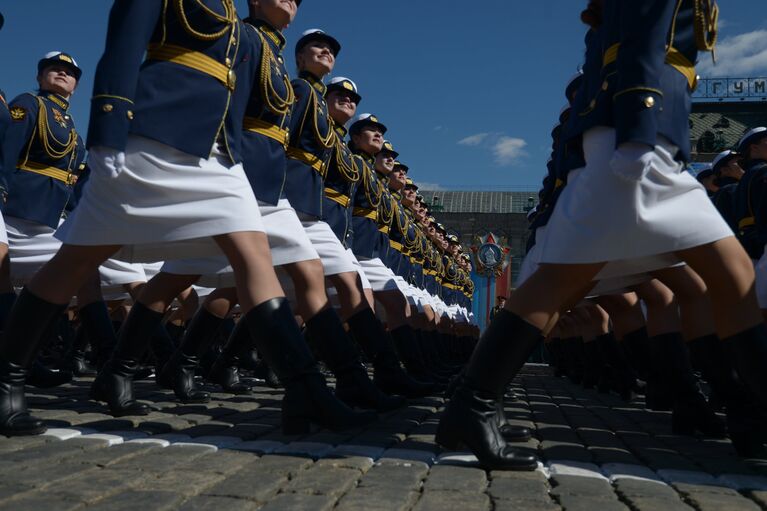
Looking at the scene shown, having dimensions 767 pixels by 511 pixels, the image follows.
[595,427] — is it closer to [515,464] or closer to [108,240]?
[515,464]

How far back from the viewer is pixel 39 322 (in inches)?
129

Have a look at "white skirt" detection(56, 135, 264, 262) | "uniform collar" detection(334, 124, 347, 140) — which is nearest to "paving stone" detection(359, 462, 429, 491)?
"white skirt" detection(56, 135, 264, 262)

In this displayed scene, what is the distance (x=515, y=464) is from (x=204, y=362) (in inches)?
188

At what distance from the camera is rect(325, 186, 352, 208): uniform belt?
5.91 meters

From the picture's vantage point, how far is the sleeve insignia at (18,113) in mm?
5629

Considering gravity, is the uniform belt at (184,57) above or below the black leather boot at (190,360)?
above

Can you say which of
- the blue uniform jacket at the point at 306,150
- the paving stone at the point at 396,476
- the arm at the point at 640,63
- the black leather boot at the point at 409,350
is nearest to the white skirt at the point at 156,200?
the paving stone at the point at 396,476

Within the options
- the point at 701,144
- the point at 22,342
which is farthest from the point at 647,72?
the point at 701,144

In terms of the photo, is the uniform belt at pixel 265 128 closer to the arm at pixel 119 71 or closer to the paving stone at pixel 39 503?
the arm at pixel 119 71

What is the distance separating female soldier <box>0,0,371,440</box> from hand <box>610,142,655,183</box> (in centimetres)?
130

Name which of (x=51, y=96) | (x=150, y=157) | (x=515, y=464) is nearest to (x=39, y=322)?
(x=150, y=157)

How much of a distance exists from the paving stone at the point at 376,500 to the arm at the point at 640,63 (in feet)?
4.38

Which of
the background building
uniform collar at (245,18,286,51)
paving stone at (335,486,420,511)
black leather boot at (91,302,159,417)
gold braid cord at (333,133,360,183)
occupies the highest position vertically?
the background building

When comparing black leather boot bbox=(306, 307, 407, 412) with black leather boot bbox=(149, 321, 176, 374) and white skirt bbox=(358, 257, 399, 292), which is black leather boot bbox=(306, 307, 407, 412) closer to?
black leather boot bbox=(149, 321, 176, 374)
